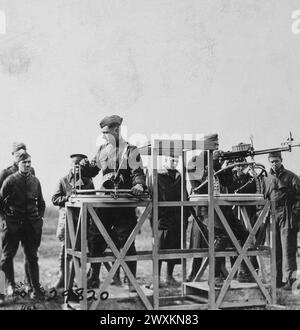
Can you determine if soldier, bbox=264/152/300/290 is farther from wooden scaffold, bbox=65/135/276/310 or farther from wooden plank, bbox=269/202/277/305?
wooden plank, bbox=269/202/277/305

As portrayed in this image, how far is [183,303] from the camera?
254 inches

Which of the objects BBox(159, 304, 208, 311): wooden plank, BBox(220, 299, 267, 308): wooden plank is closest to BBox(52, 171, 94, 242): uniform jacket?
BBox(159, 304, 208, 311): wooden plank

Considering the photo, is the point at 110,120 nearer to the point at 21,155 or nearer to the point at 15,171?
the point at 21,155

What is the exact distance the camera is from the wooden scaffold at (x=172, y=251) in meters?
5.91

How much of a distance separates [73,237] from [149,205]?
1.04 meters

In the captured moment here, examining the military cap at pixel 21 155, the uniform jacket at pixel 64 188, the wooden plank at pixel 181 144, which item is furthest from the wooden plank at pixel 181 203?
the military cap at pixel 21 155

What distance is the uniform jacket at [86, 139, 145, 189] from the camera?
6262mm

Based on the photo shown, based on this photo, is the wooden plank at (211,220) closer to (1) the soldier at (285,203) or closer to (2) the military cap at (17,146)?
(1) the soldier at (285,203)

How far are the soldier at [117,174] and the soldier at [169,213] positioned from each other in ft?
4.84

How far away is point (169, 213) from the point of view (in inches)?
314

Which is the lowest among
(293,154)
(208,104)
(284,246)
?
(284,246)

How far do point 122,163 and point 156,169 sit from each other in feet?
1.49
